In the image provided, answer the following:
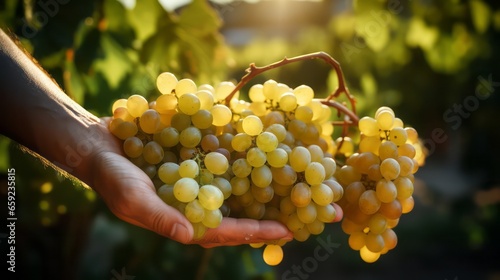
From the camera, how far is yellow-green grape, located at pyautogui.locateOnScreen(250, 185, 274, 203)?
1.03 m

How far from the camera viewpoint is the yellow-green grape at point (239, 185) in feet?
3.35

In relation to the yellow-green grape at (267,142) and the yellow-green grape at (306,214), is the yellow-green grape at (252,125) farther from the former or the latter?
the yellow-green grape at (306,214)

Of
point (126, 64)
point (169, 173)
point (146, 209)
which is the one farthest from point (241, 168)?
point (126, 64)

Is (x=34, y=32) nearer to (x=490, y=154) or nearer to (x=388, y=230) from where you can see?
(x=388, y=230)

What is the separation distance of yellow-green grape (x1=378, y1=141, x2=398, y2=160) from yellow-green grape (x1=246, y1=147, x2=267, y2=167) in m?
0.26

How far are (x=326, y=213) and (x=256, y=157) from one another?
0.18 meters

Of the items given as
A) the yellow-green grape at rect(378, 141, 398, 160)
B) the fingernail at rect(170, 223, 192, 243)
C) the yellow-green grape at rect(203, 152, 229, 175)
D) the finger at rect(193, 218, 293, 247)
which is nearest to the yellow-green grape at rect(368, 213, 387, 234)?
the yellow-green grape at rect(378, 141, 398, 160)

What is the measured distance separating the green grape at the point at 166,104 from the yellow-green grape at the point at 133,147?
0.28 ft

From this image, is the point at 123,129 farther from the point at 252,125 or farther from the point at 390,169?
the point at 390,169

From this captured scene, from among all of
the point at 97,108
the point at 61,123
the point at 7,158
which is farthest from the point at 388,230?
the point at 7,158

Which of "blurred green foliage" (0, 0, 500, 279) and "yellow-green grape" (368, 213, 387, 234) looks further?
"blurred green foliage" (0, 0, 500, 279)

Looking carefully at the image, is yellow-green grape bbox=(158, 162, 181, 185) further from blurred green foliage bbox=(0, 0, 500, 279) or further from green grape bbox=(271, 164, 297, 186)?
blurred green foliage bbox=(0, 0, 500, 279)

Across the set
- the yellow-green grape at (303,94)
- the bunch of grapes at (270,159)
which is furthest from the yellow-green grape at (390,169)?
the yellow-green grape at (303,94)

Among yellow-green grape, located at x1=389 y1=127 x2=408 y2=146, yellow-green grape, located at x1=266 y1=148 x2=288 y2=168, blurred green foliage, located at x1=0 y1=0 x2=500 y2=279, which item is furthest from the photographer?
blurred green foliage, located at x1=0 y1=0 x2=500 y2=279
